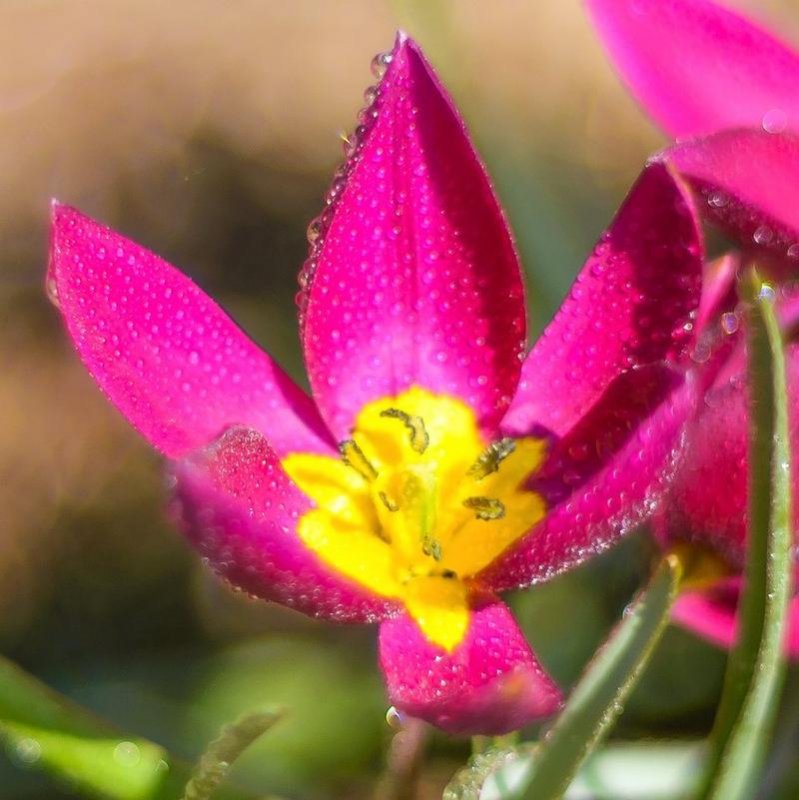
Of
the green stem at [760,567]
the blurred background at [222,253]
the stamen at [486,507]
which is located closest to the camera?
the green stem at [760,567]

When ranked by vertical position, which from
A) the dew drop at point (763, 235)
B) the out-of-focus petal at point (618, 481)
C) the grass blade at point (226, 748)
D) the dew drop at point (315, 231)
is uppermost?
the dew drop at point (763, 235)

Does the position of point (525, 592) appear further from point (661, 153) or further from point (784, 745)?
point (661, 153)

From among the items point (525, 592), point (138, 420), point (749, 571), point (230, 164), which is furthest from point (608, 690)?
point (230, 164)

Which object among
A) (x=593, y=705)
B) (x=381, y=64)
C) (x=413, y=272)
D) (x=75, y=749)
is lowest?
(x=75, y=749)

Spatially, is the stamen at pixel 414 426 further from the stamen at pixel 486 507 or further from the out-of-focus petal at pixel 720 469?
the out-of-focus petal at pixel 720 469

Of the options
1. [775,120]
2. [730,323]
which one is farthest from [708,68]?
[730,323]

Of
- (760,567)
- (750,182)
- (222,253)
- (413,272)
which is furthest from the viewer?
(222,253)

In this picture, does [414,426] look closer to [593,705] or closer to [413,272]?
[413,272]

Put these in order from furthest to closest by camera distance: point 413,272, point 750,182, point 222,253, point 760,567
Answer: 1. point 222,253
2. point 413,272
3. point 750,182
4. point 760,567

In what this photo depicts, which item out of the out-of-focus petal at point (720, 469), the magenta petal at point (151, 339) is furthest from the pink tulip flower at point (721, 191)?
the magenta petal at point (151, 339)
